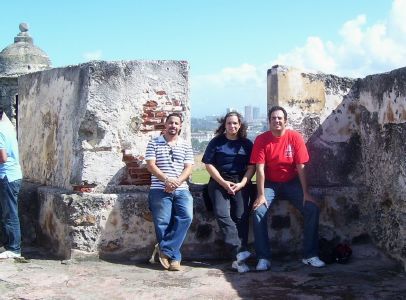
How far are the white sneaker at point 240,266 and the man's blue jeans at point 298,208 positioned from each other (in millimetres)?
192

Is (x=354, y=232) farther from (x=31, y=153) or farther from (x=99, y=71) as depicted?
(x=31, y=153)

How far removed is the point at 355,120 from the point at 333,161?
1.65 ft

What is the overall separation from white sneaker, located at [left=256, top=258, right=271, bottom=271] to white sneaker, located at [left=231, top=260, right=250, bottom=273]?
11cm

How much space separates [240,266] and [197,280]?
0.50 meters

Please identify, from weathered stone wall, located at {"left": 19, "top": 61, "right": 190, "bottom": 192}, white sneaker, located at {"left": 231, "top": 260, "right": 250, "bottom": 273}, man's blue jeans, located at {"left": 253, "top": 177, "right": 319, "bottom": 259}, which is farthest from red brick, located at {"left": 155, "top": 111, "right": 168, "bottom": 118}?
white sneaker, located at {"left": 231, "top": 260, "right": 250, "bottom": 273}

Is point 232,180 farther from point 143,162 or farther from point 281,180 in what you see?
point 143,162

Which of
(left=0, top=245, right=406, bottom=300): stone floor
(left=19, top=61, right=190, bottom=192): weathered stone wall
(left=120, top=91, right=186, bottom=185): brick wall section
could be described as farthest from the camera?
(left=120, top=91, right=186, bottom=185): brick wall section

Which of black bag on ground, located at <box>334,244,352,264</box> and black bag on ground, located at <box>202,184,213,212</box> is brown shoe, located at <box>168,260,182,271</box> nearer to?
black bag on ground, located at <box>202,184,213,212</box>

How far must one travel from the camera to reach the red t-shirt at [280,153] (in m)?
5.47

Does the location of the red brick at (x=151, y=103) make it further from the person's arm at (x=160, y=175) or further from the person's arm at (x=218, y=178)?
the person's arm at (x=218, y=178)

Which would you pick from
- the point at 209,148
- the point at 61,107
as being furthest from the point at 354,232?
the point at 61,107

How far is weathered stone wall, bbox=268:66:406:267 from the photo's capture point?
5574 mm

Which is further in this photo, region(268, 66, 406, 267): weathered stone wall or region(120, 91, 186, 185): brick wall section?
region(120, 91, 186, 185): brick wall section

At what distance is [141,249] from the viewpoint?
223 inches
